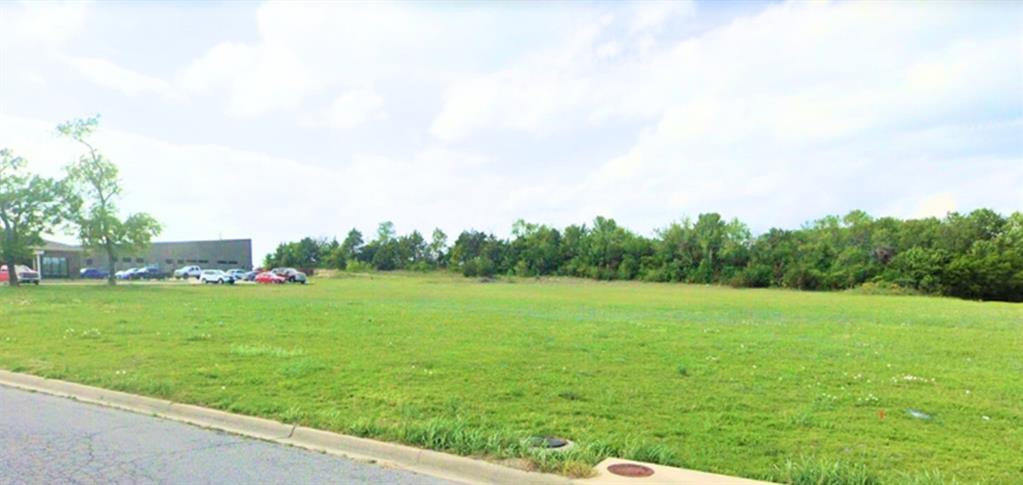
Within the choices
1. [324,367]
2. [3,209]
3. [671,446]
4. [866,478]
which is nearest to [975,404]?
[866,478]

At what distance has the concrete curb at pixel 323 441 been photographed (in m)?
4.93

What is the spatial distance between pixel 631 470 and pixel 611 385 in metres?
3.35

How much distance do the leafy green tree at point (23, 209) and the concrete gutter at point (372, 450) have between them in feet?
130

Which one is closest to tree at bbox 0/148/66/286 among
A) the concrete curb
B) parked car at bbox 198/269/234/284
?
parked car at bbox 198/269/234/284

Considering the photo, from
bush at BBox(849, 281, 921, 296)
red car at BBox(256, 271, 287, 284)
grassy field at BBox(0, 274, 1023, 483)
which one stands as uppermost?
red car at BBox(256, 271, 287, 284)

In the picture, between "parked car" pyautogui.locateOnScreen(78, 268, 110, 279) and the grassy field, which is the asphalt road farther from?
"parked car" pyautogui.locateOnScreen(78, 268, 110, 279)

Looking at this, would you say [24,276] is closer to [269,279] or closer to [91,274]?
[269,279]

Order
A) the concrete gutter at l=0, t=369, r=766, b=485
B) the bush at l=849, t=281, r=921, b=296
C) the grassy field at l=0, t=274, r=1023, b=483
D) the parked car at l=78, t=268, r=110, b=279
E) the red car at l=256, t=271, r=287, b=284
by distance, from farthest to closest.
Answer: the parked car at l=78, t=268, r=110, b=279
the bush at l=849, t=281, r=921, b=296
the red car at l=256, t=271, r=287, b=284
the grassy field at l=0, t=274, r=1023, b=483
the concrete gutter at l=0, t=369, r=766, b=485

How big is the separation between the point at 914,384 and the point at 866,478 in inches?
197

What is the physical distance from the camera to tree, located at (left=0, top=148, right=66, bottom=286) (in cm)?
3781

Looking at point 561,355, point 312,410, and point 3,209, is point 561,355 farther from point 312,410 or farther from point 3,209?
point 3,209

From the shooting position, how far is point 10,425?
6.32 metres

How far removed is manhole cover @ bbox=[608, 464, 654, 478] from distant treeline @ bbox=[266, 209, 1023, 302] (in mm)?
67069

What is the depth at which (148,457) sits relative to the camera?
5.33 meters
